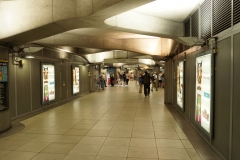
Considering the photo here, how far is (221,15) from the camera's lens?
395 centimetres

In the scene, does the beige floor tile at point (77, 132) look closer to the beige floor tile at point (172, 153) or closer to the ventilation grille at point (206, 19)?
the beige floor tile at point (172, 153)

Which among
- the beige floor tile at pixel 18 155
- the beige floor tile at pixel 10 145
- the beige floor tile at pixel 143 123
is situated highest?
the beige floor tile at pixel 143 123

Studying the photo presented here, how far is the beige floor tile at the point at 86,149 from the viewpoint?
4266mm

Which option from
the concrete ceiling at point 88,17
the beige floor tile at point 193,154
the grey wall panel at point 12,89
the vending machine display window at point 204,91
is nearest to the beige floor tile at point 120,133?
the beige floor tile at point 193,154

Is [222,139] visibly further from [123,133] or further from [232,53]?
[123,133]

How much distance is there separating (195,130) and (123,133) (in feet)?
6.69

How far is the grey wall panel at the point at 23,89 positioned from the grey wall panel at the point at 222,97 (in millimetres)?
6767

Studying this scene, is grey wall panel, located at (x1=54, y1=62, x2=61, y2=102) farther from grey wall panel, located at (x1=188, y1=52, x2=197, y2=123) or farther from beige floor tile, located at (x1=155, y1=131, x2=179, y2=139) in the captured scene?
grey wall panel, located at (x1=188, y1=52, x2=197, y2=123)

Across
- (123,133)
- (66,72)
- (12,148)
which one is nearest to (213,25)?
(123,133)

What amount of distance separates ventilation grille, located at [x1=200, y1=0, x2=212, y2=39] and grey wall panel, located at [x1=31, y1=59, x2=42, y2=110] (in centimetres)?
687

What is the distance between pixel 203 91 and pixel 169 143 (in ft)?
4.79

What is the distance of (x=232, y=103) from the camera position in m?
3.38

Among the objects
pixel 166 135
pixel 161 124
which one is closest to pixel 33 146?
pixel 166 135

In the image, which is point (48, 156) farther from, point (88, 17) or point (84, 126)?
point (88, 17)
